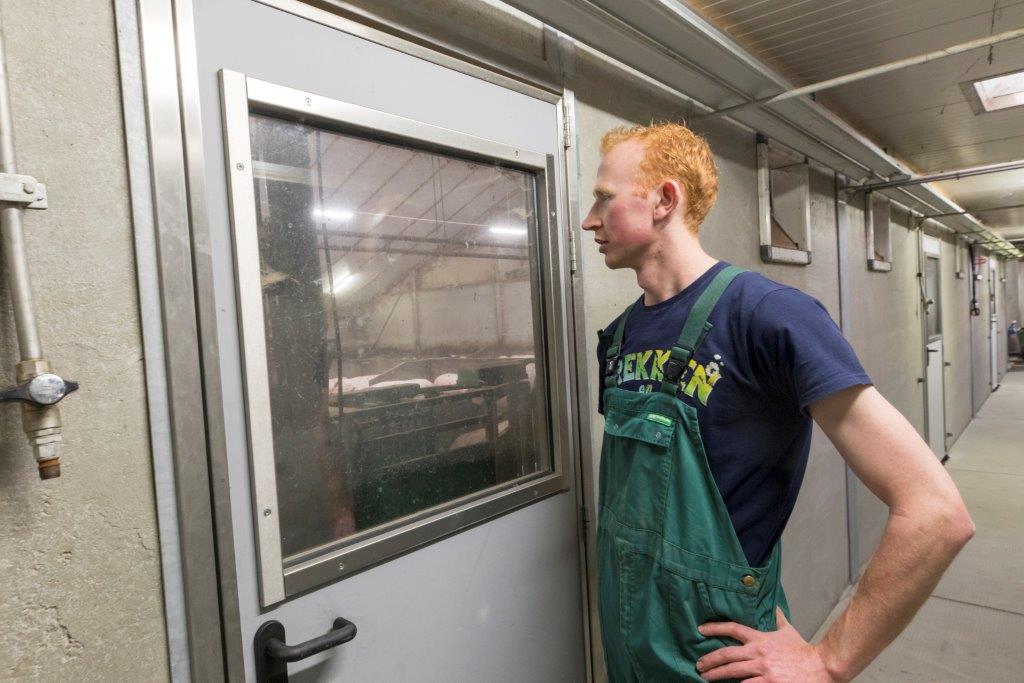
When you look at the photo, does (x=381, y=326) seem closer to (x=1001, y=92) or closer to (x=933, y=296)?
(x=1001, y=92)

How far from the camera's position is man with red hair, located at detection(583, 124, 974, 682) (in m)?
0.93

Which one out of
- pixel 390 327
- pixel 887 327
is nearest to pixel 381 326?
pixel 390 327

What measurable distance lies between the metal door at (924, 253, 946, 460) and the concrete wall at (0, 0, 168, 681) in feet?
19.7

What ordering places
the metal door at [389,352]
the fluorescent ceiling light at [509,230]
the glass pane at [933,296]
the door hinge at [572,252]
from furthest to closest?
the glass pane at [933,296] < the door hinge at [572,252] < the fluorescent ceiling light at [509,230] < the metal door at [389,352]

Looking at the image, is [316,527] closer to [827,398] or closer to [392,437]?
[392,437]

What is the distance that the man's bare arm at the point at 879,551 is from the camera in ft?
2.95

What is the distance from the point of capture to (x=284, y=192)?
1019mm

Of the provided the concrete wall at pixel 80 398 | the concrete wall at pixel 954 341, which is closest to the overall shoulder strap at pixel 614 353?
the concrete wall at pixel 80 398

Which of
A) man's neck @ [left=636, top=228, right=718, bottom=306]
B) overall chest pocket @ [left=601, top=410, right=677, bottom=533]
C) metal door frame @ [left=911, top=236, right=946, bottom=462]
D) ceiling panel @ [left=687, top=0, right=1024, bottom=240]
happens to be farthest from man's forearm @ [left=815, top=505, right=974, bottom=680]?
metal door frame @ [left=911, top=236, right=946, bottom=462]

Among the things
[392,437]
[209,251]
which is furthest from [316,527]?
[209,251]

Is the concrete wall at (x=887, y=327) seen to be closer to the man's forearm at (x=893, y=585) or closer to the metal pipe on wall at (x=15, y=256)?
the man's forearm at (x=893, y=585)

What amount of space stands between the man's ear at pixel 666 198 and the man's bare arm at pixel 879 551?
0.49m

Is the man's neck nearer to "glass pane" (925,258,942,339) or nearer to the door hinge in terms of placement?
the door hinge

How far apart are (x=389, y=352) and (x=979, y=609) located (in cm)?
379
